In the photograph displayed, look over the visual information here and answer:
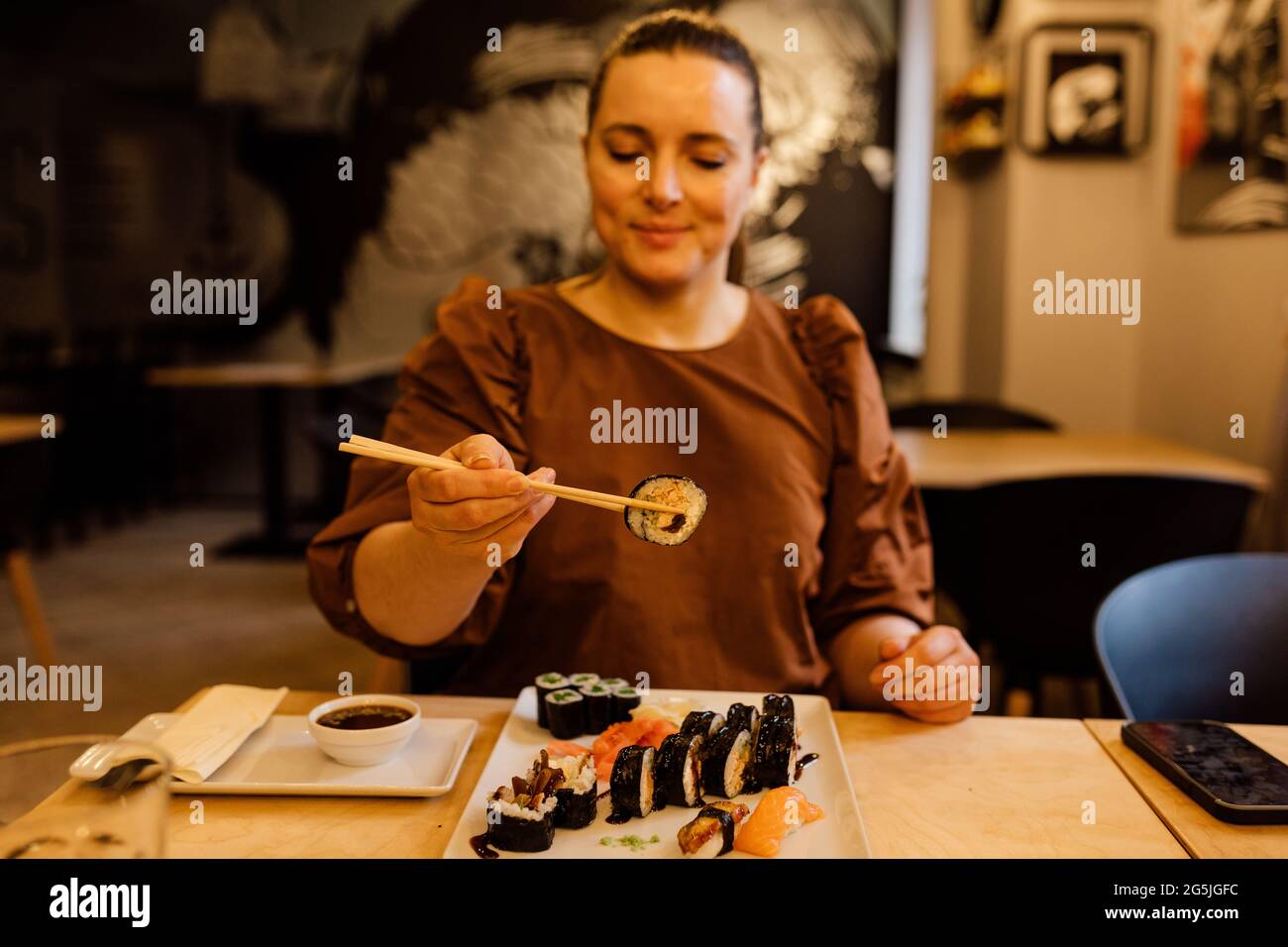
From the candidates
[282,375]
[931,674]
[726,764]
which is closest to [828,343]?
[931,674]

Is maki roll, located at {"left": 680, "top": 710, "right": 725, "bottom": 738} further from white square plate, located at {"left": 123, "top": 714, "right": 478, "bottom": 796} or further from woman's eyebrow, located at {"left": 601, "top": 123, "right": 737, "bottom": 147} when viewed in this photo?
woman's eyebrow, located at {"left": 601, "top": 123, "right": 737, "bottom": 147}

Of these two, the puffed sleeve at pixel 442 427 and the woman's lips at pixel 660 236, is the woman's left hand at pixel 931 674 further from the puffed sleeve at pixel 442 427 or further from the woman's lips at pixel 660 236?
the woman's lips at pixel 660 236

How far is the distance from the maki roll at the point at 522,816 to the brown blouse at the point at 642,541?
0.51 metres

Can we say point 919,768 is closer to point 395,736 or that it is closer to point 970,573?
point 395,736

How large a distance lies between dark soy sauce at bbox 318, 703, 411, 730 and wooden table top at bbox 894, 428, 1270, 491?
176 centimetres

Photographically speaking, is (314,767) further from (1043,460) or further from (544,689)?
(1043,460)

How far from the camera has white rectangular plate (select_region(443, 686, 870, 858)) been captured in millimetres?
1035

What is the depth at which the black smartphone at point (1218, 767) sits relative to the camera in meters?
1.11

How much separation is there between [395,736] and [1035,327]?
157 inches

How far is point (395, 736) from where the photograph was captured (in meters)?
1.21

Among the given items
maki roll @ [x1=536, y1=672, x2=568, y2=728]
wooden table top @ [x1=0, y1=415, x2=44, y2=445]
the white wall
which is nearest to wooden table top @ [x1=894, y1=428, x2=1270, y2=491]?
the white wall

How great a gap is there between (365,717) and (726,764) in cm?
42

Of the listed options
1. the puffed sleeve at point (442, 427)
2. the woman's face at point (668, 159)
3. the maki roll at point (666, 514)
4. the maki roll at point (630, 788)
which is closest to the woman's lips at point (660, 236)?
the woman's face at point (668, 159)
